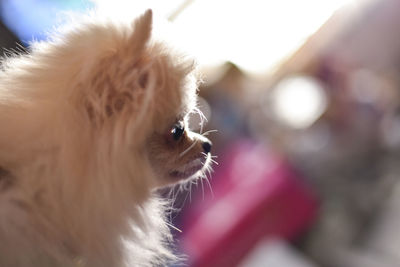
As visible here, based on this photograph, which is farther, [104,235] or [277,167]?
[277,167]

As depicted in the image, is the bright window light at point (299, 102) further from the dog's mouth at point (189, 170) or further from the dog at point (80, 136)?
the dog at point (80, 136)

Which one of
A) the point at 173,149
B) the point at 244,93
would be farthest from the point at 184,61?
the point at 244,93

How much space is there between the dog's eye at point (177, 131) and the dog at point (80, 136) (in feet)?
0.12

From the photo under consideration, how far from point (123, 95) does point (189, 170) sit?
7.8 inches

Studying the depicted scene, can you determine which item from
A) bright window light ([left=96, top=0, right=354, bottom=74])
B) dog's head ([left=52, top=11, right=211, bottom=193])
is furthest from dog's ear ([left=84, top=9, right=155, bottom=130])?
bright window light ([left=96, top=0, right=354, bottom=74])

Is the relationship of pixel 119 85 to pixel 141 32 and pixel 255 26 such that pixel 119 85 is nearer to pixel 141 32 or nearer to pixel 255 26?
pixel 141 32

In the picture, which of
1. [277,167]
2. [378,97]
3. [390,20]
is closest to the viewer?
[277,167]

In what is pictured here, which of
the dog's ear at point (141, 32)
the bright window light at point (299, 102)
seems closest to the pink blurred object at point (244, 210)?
the bright window light at point (299, 102)

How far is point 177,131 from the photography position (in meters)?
0.60

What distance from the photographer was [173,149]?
0.61 m

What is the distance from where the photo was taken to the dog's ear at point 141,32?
47 cm

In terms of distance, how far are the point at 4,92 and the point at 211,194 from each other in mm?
1181

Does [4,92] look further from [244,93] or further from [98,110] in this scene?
[244,93]

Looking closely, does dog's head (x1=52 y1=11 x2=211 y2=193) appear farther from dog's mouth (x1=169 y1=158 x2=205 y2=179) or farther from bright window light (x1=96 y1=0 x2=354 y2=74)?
bright window light (x1=96 y1=0 x2=354 y2=74)
